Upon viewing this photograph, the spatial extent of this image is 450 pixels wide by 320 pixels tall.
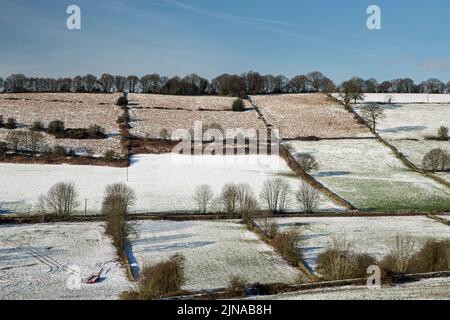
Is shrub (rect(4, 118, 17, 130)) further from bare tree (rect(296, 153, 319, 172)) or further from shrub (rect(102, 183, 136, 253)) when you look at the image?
bare tree (rect(296, 153, 319, 172))

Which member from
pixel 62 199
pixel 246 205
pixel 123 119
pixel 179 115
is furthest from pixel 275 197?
pixel 179 115

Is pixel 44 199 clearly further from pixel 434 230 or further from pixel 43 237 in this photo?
pixel 434 230

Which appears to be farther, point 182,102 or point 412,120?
point 182,102

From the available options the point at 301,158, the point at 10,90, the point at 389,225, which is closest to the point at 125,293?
the point at 389,225

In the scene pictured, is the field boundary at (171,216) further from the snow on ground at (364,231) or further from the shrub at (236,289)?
the shrub at (236,289)

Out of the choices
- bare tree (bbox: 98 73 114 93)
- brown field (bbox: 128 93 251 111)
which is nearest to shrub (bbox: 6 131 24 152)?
brown field (bbox: 128 93 251 111)

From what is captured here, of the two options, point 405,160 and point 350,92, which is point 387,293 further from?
point 350,92

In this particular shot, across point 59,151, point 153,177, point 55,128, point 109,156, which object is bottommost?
point 153,177
